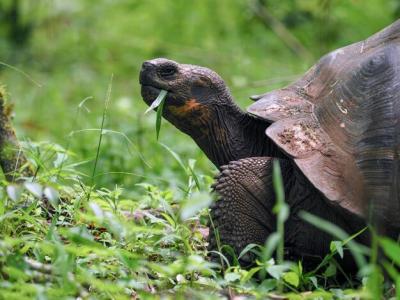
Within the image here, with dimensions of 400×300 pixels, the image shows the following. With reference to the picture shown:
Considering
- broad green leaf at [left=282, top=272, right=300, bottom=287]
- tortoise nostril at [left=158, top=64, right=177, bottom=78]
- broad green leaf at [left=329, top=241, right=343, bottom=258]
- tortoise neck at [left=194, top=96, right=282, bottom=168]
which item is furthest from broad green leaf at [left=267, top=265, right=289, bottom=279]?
tortoise nostril at [left=158, top=64, right=177, bottom=78]

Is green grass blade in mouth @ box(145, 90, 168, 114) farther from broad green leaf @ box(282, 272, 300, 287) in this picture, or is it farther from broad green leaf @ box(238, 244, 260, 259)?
broad green leaf @ box(282, 272, 300, 287)

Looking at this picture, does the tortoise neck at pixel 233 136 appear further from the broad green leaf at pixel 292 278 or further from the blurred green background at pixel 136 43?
the blurred green background at pixel 136 43

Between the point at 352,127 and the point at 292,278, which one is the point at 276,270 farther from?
the point at 352,127

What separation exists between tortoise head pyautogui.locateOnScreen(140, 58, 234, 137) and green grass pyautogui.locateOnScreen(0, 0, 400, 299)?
0.23 meters

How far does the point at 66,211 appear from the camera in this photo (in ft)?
13.4

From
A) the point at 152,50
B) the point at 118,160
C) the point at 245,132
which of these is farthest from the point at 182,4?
the point at 245,132

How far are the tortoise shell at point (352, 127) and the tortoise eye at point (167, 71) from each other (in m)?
0.47

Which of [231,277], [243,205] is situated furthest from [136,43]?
[231,277]

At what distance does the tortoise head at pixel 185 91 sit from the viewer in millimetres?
4484

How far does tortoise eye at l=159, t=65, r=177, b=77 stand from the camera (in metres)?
4.50

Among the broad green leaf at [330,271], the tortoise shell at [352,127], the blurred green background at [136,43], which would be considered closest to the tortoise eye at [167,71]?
the tortoise shell at [352,127]

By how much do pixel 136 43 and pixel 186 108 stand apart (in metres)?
7.12

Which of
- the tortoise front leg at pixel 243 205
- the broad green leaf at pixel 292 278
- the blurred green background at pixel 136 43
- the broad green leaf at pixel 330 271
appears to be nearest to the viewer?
the broad green leaf at pixel 292 278

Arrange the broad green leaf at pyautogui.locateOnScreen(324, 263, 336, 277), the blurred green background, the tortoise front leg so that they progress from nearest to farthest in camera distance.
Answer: the broad green leaf at pyautogui.locateOnScreen(324, 263, 336, 277) < the tortoise front leg < the blurred green background
